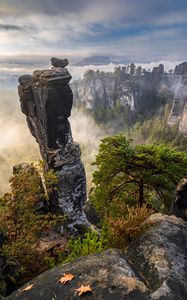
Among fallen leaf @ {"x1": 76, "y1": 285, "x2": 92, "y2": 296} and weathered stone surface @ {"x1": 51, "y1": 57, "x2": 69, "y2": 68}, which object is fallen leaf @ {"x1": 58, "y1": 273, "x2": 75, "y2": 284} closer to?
fallen leaf @ {"x1": 76, "y1": 285, "x2": 92, "y2": 296}

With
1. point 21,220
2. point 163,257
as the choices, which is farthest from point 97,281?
point 21,220

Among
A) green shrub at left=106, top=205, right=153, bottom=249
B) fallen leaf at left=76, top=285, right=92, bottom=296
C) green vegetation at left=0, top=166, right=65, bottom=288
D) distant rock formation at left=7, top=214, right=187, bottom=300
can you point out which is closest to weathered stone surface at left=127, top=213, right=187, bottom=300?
distant rock formation at left=7, top=214, right=187, bottom=300

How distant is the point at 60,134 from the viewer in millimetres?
35375

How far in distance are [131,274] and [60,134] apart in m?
27.2

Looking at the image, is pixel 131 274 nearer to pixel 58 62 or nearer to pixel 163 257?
pixel 163 257

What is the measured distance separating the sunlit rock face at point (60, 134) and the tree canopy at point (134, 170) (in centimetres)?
1021

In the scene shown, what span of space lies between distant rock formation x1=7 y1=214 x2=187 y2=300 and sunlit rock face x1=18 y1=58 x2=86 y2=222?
24.4 m

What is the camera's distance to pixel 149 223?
11.6 metres

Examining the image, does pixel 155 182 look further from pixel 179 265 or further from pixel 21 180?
pixel 179 265

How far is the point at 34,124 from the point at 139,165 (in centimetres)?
1892

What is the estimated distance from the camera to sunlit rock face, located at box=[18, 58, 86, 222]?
34.3 m

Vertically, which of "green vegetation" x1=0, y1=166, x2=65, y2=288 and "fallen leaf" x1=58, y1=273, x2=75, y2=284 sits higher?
"fallen leaf" x1=58, y1=273, x2=75, y2=284

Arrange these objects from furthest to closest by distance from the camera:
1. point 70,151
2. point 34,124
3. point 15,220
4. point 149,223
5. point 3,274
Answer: point 34,124
point 70,151
point 15,220
point 3,274
point 149,223

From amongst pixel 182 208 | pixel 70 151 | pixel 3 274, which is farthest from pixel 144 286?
pixel 70 151
